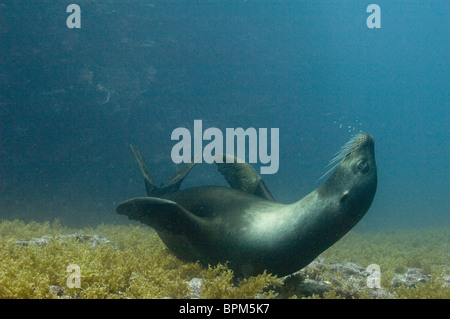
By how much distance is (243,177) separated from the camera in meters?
5.66

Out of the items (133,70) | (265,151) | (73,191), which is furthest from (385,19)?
(73,191)

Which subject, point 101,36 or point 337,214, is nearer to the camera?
point 337,214

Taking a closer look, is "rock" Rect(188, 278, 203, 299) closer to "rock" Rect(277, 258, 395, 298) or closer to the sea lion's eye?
"rock" Rect(277, 258, 395, 298)

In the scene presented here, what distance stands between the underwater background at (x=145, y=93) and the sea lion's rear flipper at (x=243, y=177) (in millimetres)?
10583

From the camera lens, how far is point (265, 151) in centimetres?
4069

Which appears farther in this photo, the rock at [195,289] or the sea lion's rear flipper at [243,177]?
the sea lion's rear flipper at [243,177]

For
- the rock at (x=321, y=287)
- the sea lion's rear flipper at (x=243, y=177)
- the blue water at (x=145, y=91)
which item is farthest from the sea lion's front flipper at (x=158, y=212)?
the blue water at (x=145, y=91)

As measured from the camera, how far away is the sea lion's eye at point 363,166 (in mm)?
3582

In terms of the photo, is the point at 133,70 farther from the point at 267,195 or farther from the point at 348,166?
the point at 348,166

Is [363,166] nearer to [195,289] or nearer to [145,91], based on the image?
[195,289]

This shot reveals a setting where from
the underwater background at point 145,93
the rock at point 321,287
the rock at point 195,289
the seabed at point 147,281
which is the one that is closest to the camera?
the seabed at point 147,281

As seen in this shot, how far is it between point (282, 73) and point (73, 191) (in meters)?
30.3

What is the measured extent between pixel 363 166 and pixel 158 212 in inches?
96.8

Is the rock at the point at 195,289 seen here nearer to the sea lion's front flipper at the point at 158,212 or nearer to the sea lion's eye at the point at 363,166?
the sea lion's front flipper at the point at 158,212
